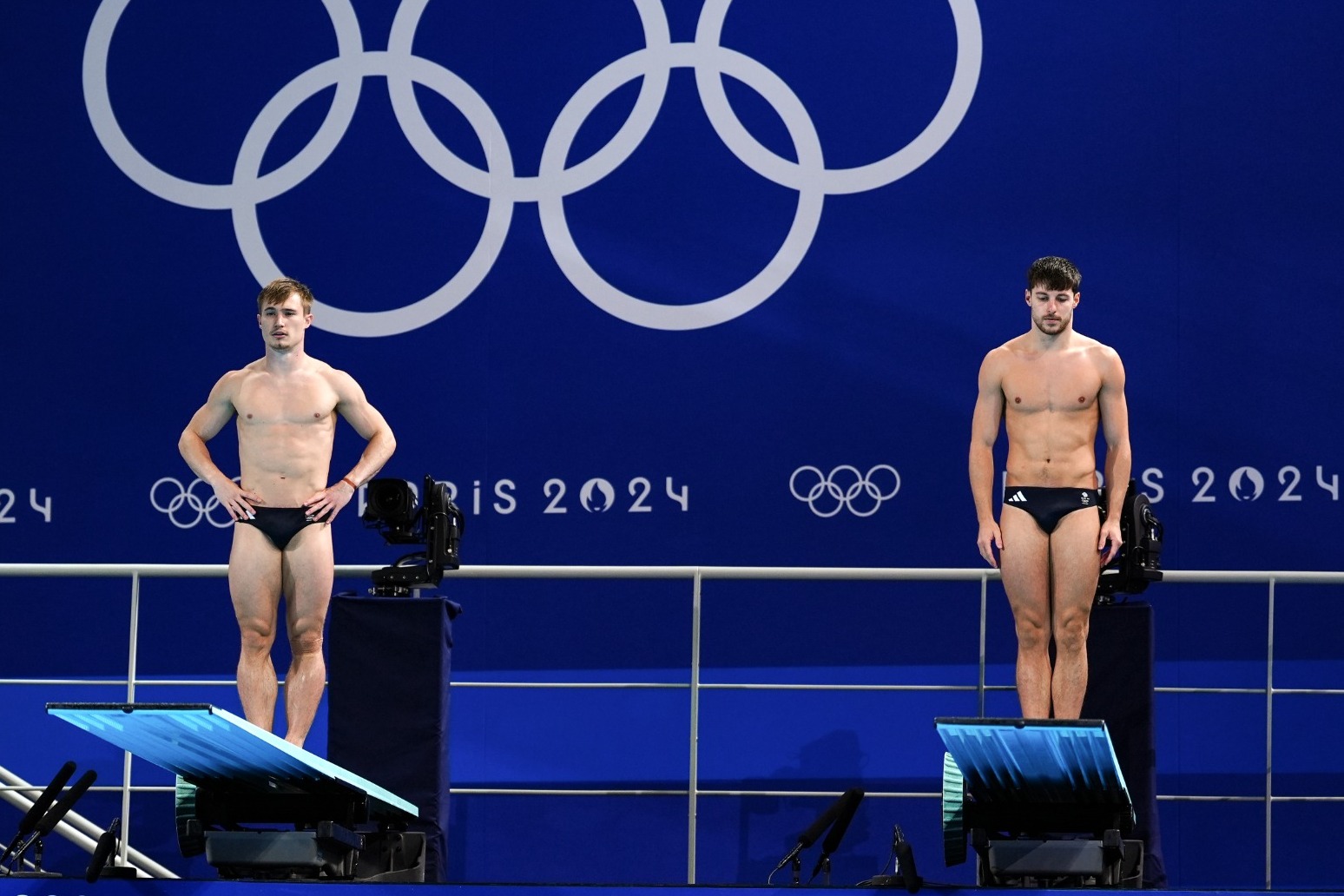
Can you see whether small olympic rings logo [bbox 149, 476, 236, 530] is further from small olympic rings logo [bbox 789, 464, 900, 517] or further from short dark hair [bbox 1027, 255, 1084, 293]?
short dark hair [bbox 1027, 255, 1084, 293]

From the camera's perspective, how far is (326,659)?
752 cm

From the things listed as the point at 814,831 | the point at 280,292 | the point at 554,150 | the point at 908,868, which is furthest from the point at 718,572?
the point at 554,150

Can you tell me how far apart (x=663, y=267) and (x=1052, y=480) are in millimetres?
2436

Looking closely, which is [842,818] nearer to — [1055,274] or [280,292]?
[1055,274]

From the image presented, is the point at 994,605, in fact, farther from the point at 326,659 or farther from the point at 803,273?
the point at 326,659

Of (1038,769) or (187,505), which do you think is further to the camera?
(187,505)

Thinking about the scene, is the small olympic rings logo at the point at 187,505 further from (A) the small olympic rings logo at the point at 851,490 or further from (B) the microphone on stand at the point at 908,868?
(B) the microphone on stand at the point at 908,868

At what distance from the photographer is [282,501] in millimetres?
5645

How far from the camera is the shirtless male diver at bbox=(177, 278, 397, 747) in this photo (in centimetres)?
562

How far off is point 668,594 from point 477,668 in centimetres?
83

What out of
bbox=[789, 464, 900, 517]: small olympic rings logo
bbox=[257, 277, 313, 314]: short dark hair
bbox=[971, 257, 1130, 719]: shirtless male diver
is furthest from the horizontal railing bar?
bbox=[789, 464, 900, 517]: small olympic rings logo

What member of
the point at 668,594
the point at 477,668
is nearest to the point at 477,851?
the point at 477,668

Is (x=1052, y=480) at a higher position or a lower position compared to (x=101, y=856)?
higher

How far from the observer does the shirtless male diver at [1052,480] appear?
208 inches
